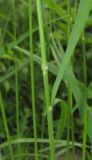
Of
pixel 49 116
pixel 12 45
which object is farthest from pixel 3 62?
pixel 49 116

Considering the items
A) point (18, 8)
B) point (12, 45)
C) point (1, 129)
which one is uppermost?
point (18, 8)

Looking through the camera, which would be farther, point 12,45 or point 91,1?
point 12,45

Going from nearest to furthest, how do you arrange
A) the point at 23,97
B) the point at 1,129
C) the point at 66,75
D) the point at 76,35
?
the point at 76,35 < the point at 66,75 < the point at 1,129 < the point at 23,97

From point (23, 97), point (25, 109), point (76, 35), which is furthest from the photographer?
point (23, 97)

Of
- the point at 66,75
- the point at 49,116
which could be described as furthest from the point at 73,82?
the point at 49,116

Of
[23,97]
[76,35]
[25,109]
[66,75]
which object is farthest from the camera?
[23,97]

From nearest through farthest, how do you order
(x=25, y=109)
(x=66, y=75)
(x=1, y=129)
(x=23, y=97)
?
(x=66, y=75) → (x=1, y=129) → (x=25, y=109) → (x=23, y=97)

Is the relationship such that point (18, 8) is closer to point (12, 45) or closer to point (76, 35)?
point (12, 45)

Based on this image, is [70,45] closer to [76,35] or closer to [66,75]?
[76,35]

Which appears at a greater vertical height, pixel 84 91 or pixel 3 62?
pixel 3 62
